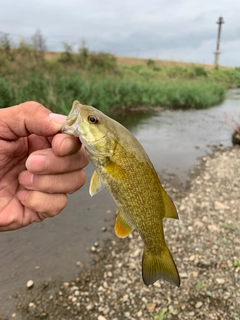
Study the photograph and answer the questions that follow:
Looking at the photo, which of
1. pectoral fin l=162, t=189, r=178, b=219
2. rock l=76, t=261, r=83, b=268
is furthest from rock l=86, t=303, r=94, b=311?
pectoral fin l=162, t=189, r=178, b=219

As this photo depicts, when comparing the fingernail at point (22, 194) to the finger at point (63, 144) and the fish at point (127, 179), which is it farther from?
the fish at point (127, 179)

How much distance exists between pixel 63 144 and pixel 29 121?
380mm

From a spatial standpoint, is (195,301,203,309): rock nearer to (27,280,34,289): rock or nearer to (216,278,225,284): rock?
(216,278,225,284): rock

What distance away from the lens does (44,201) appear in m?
2.46

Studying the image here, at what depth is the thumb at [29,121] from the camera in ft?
7.21

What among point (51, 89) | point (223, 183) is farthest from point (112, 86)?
point (223, 183)

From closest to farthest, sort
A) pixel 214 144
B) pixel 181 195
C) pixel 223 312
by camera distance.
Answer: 1. pixel 223 312
2. pixel 181 195
3. pixel 214 144

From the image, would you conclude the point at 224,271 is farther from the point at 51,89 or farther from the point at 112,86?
the point at 112,86

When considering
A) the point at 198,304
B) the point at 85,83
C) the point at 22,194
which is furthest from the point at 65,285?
the point at 85,83

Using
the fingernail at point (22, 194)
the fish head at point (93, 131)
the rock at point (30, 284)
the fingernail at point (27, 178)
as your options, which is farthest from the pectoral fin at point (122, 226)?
the rock at point (30, 284)

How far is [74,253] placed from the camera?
6297 mm

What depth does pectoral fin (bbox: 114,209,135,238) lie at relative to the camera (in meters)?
2.17

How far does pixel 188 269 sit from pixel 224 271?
633 millimetres

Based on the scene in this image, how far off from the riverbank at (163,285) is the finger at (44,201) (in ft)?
9.92
